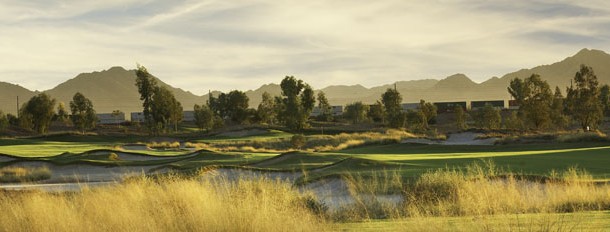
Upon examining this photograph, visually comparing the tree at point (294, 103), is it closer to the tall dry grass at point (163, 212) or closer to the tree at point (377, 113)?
the tree at point (377, 113)

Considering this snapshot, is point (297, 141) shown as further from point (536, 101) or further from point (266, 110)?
point (266, 110)

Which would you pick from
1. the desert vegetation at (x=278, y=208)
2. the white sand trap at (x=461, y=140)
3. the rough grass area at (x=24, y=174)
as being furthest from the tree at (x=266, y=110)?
the desert vegetation at (x=278, y=208)

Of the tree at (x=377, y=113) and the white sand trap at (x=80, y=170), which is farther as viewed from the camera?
the tree at (x=377, y=113)

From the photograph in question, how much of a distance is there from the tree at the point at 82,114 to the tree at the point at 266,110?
30628mm

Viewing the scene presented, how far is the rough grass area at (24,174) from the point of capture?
102 feet

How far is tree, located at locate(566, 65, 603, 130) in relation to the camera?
64.5m

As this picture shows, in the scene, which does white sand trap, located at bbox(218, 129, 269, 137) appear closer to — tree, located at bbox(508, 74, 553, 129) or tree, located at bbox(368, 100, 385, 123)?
tree, located at bbox(508, 74, 553, 129)

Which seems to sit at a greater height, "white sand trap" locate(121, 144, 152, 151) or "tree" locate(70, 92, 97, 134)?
"tree" locate(70, 92, 97, 134)

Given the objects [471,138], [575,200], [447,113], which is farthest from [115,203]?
[447,113]

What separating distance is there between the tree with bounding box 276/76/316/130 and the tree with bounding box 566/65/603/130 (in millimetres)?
33467

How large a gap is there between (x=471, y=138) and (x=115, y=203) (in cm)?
5588

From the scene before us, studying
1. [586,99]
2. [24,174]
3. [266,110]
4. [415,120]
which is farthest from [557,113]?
[24,174]

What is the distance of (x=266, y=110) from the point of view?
119 m

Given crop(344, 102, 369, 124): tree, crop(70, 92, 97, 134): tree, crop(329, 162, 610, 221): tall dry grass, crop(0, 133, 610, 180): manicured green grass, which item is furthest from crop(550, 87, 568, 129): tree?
crop(329, 162, 610, 221): tall dry grass
